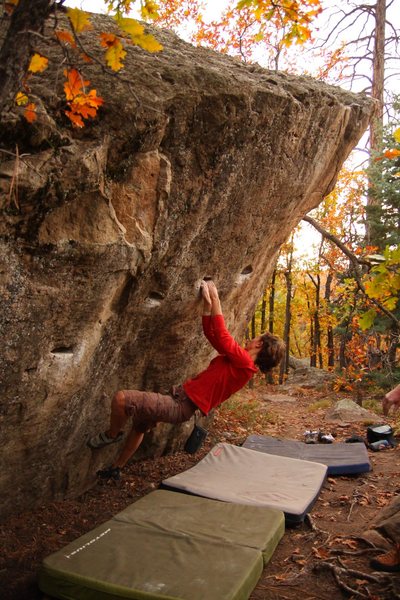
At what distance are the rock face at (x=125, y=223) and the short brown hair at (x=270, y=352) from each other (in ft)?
3.26

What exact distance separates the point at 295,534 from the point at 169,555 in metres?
1.56

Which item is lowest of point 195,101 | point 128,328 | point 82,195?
point 128,328

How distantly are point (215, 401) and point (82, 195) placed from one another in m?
2.67

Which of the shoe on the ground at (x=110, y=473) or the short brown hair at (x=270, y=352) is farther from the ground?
the short brown hair at (x=270, y=352)

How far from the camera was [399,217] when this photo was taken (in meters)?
15.7

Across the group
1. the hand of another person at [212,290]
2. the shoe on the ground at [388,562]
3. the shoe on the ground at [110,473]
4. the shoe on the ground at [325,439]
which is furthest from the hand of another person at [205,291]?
the shoe on the ground at [325,439]

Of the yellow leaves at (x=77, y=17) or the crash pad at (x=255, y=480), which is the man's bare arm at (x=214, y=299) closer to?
the crash pad at (x=255, y=480)

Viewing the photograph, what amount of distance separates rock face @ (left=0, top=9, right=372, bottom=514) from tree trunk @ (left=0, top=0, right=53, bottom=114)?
620 mm

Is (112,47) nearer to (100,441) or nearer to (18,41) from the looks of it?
(18,41)

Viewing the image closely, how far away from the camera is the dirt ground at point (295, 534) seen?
154 inches

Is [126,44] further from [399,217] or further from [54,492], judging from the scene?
[399,217]

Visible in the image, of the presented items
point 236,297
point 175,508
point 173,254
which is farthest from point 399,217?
point 175,508

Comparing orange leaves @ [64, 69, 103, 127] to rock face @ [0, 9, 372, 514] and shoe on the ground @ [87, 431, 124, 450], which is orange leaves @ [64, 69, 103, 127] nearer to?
rock face @ [0, 9, 372, 514]

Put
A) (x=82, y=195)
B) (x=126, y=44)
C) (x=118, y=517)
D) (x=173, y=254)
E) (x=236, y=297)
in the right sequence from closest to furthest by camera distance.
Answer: (x=82, y=195) → (x=118, y=517) → (x=126, y=44) → (x=173, y=254) → (x=236, y=297)
